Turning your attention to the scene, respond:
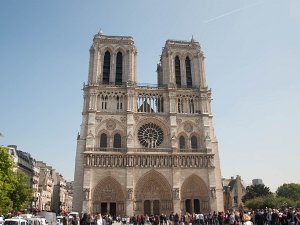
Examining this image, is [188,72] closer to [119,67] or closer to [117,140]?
[119,67]

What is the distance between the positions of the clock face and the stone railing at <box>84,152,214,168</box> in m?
2.00

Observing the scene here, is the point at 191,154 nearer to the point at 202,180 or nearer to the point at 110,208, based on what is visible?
the point at 202,180

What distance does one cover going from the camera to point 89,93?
36875 millimetres

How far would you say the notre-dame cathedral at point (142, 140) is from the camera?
33844 mm

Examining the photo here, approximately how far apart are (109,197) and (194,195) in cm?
973

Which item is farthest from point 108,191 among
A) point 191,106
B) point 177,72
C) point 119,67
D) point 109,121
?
point 177,72

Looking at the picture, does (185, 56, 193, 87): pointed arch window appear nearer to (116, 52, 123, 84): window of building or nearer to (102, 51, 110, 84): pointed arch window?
(116, 52, 123, 84): window of building

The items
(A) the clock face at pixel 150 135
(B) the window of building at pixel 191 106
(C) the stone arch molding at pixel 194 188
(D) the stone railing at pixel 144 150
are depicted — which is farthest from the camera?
(B) the window of building at pixel 191 106

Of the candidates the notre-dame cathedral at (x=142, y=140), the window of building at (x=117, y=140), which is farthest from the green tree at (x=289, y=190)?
the window of building at (x=117, y=140)

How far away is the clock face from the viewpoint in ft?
120

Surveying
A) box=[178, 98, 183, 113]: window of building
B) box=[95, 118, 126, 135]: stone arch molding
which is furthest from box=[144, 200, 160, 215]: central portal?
box=[178, 98, 183, 113]: window of building

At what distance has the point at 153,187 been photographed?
115 feet

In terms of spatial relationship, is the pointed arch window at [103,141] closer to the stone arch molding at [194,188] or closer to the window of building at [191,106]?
the stone arch molding at [194,188]

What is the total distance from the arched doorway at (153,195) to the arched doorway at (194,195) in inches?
74.4
